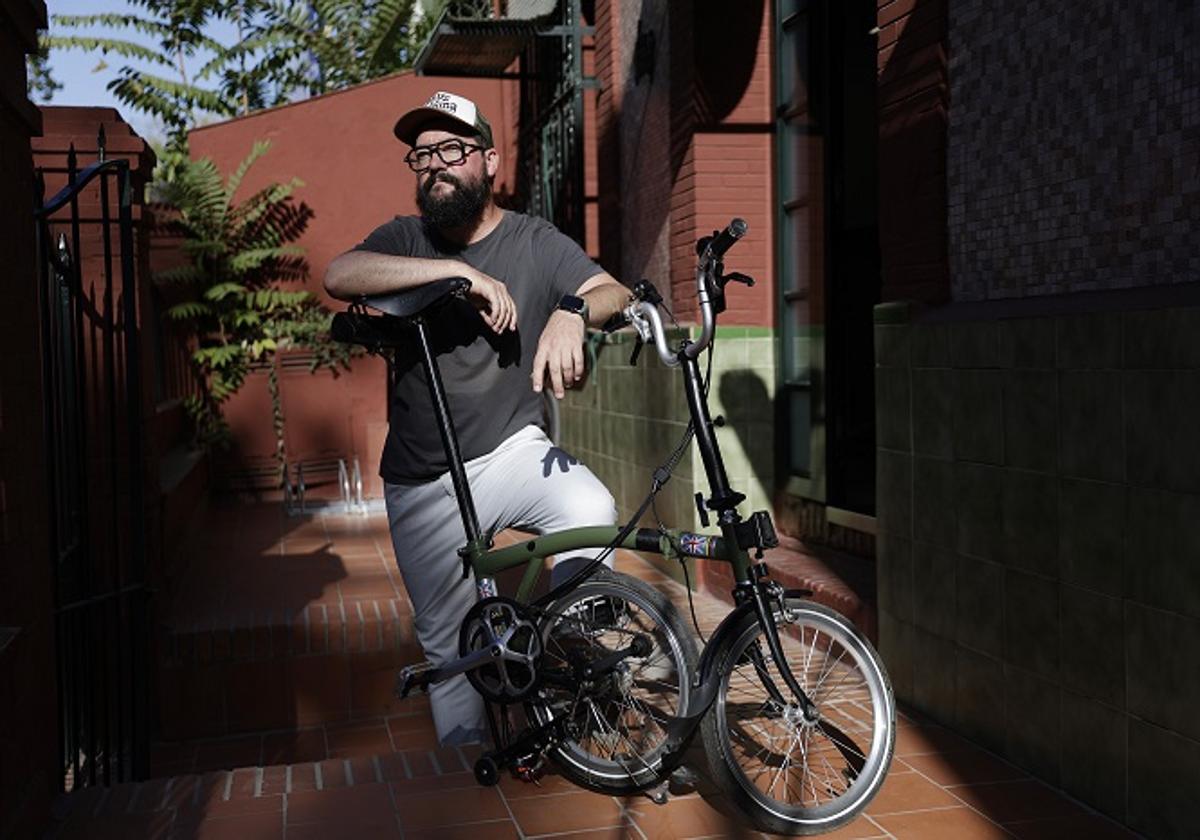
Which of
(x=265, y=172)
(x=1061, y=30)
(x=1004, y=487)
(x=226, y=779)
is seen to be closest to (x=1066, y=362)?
(x=1004, y=487)

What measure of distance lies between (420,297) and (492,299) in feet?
0.63

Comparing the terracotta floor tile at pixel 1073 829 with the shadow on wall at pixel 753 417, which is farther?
the shadow on wall at pixel 753 417

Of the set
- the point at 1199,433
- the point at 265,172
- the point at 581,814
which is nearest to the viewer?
the point at 1199,433

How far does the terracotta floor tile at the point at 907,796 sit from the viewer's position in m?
3.60

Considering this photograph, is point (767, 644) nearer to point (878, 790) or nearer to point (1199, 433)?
point (878, 790)

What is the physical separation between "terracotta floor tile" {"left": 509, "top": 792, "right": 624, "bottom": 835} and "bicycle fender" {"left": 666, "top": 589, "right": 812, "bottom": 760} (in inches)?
11.8

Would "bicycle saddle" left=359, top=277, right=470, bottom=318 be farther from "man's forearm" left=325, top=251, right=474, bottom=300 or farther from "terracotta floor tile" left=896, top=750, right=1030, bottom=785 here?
"terracotta floor tile" left=896, top=750, right=1030, bottom=785

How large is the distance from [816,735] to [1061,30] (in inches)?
81.3

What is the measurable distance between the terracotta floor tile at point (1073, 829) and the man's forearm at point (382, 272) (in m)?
1.99

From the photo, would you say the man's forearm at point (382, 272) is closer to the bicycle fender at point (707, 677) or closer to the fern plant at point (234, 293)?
the bicycle fender at point (707, 677)

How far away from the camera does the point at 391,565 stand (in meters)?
7.93

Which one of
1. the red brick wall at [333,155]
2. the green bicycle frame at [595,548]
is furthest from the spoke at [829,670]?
the red brick wall at [333,155]

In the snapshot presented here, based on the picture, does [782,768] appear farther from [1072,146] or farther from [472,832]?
[1072,146]

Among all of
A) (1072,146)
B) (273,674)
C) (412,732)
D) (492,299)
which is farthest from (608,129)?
(492,299)
